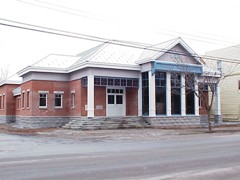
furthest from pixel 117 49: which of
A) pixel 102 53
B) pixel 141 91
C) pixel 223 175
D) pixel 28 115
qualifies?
pixel 223 175

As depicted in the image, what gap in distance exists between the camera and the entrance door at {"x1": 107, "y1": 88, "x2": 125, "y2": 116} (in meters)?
33.6

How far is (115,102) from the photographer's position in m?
33.9

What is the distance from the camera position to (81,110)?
107 feet

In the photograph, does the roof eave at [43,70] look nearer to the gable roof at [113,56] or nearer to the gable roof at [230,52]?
the gable roof at [113,56]

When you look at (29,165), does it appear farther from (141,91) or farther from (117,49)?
(117,49)

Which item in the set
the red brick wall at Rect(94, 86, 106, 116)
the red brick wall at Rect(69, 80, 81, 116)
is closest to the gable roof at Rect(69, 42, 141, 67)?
the red brick wall at Rect(69, 80, 81, 116)

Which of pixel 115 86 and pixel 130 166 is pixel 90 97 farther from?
pixel 130 166

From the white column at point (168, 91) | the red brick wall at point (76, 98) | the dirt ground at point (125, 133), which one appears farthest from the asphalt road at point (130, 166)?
the red brick wall at point (76, 98)

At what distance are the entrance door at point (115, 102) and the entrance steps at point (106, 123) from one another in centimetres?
190

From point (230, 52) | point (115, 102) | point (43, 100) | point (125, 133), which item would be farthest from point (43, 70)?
point (230, 52)

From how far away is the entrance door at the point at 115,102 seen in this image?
110 ft

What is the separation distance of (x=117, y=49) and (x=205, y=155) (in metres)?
24.6

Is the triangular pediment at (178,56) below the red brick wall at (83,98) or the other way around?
the other way around

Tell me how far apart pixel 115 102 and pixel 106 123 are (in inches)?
141
